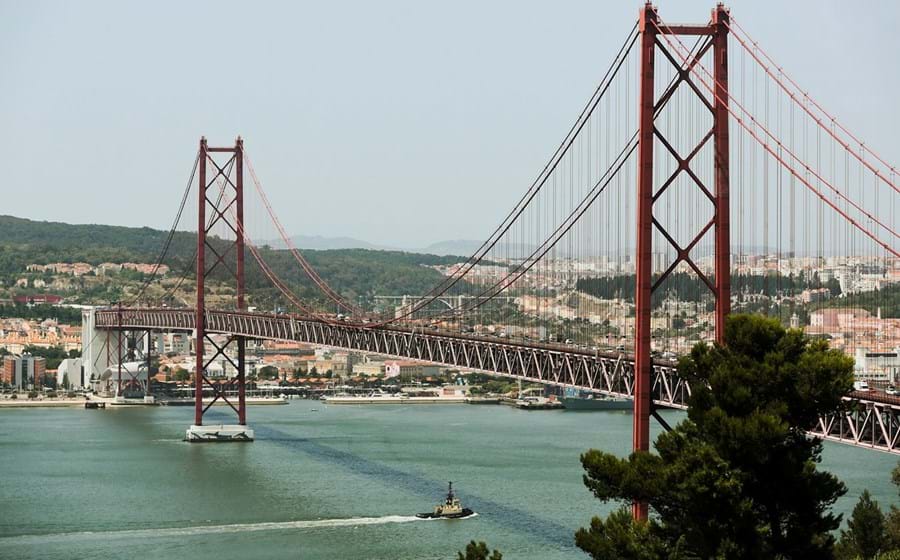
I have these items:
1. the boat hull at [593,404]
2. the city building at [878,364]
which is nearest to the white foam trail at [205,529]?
the city building at [878,364]

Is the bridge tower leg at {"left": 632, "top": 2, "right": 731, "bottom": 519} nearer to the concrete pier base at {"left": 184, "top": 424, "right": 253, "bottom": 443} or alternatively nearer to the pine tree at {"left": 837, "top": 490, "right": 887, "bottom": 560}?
the pine tree at {"left": 837, "top": 490, "right": 887, "bottom": 560}

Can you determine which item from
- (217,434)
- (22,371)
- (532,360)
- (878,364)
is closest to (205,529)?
(532,360)

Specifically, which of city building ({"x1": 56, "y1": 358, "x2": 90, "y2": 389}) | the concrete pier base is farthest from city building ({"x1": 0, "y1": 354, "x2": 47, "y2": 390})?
the concrete pier base

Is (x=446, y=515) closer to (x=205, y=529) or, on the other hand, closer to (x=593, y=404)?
(x=205, y=529)

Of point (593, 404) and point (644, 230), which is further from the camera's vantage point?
point (593, 404)

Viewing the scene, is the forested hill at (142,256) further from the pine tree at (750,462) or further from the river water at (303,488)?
the pine tree at (750,462)
